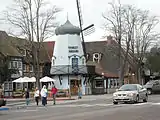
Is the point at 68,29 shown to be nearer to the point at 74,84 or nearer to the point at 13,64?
the point at 74,84

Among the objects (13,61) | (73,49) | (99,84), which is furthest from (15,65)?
(99,84)

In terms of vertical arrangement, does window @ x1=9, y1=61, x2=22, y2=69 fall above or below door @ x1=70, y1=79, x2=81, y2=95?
above

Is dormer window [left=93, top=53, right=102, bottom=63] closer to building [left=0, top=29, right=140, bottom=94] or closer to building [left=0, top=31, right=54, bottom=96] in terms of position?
building [left=0, top=29, right=140, bottom=94]

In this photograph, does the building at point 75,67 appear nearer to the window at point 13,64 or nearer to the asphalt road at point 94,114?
the window at point 13,64

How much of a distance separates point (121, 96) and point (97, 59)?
48034 mm

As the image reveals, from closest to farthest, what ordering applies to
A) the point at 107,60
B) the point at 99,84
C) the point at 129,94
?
the point at 129,94 < the point at 99,84 < the point at 107,60

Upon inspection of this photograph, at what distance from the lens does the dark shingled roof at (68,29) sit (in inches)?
2464

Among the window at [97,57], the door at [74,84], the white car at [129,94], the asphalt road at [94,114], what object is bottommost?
the asphalt road at [94,114]

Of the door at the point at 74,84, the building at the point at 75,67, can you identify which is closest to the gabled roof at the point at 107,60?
the building at the point at 75,67

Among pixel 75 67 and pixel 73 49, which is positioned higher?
pixel 73 49

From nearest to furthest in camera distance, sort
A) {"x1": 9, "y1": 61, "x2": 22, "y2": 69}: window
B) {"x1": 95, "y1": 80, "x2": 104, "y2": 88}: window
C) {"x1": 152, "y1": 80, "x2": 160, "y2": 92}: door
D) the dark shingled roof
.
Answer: {"x1": 152, "y1": 80, "x2": 160, "y2": 92}: door < the dark shingled roof < {"x1": 9, "y1": 61, "x2": 22, "y2": 69}: window < {"x1": 95, "y1": 80, "x2": 104, "y2": 88}: window

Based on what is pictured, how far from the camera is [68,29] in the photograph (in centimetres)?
6266

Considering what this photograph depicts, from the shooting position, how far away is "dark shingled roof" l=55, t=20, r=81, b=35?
62594 millimetres

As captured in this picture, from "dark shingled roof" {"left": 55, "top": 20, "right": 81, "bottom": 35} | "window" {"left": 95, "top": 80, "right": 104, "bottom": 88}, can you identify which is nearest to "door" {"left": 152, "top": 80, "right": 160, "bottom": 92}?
"dark shingled roof" {"left": 55, "top": 20, "right": 81, "bottom": 35}
